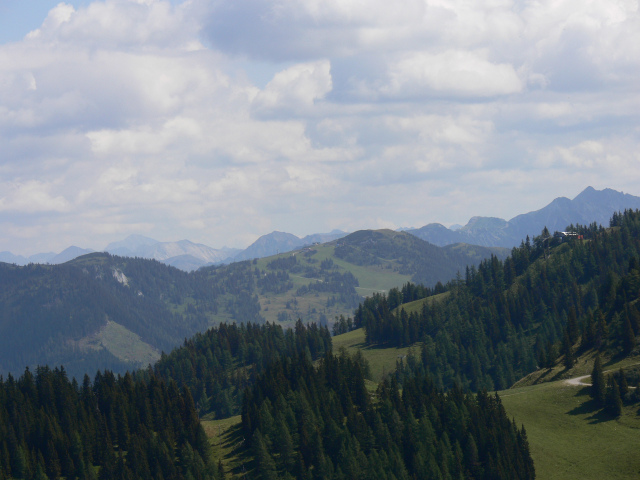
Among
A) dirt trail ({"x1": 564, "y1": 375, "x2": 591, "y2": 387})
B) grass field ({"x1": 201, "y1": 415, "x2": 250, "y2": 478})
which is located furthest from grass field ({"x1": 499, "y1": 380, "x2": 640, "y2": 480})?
grass field ({"x1": 201, "y1": 415, "x2": 250, "y2": 478})

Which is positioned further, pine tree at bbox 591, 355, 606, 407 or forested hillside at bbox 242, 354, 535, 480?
pine tree at bbox 591, 355, 606, 407

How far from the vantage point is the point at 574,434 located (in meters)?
121

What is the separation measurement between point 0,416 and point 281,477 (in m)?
63.2

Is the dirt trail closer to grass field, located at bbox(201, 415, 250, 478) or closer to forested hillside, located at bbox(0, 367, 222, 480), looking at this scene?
grass field, located at bbox(201, 415, 250, 478)

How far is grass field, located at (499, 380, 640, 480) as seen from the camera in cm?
10838

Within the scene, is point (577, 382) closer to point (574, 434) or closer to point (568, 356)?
point (568, 356)

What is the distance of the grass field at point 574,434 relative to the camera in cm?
10838

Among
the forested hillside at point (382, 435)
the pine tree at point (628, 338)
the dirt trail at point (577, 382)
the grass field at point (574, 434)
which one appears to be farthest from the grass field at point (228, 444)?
the pine tree at point (628, 338)

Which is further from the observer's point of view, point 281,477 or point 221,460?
point 221,460

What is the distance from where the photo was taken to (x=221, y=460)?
12538cm

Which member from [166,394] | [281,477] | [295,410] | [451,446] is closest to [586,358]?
[451,446]

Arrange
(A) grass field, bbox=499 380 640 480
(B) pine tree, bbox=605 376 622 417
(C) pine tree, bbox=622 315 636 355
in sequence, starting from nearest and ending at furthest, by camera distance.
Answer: (A) grass field, bbox=499 380 640 480 < (B) pine tree, bbox=605 376 622 417 < (C) pine tree, bbox=622 315 636 355

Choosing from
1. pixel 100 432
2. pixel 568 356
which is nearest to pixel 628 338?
pixel 568 356

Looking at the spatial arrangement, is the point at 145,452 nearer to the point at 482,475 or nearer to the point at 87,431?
the point at 87,431
